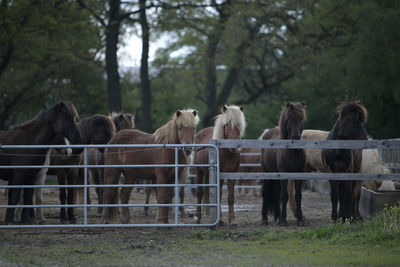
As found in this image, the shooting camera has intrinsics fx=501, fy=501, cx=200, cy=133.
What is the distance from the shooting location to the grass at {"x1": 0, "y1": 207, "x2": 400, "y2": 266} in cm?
546

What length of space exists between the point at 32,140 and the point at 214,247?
4.07 m

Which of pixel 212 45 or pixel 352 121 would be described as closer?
pixel 352 121

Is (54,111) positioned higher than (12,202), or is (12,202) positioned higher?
(54,111)

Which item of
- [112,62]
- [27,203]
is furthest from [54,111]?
[112,62]

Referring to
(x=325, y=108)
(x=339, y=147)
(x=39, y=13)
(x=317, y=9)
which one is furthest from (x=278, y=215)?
(x=325, y=108)

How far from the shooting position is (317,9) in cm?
2439

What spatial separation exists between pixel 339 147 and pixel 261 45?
17487 mm

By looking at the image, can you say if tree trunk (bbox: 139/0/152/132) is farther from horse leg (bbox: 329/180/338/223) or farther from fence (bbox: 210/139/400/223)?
fence (bbox: 210/139/400/223)

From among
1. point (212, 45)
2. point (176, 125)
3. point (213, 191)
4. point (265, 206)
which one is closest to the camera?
point (213, 191)

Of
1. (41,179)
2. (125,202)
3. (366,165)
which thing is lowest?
(125,202)

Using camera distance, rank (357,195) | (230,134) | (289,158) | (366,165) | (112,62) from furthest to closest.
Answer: (112,62) < (366,165) < (357,195) < (289,158) < (230,134)

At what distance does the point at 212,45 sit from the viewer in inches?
975

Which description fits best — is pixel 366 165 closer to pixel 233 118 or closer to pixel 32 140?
pixel 233 118

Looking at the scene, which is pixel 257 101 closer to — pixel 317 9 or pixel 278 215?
pixel 317 9
